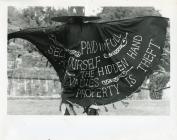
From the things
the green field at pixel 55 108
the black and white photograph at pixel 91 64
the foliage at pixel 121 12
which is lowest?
the green field at pixel 55 108

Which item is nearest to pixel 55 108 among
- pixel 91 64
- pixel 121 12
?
pixel 91 64

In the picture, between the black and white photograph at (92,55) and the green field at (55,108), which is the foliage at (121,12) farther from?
the green field at (55,108)

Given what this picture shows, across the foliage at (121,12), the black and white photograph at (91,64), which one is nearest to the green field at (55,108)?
the black and white photograph at (91,64)

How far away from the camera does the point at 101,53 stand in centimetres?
102

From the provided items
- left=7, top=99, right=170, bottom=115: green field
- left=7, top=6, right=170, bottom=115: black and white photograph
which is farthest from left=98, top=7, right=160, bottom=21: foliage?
left=7, top=99, right=170, bottom=115: green field

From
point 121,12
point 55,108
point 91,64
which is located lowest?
point 55,108

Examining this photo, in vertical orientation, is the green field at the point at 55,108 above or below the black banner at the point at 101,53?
below

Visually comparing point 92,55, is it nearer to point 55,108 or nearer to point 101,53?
point 101,53

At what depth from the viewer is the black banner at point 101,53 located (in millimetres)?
1012

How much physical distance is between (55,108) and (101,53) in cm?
25

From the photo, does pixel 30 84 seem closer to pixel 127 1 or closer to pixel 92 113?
pixel 92 113
